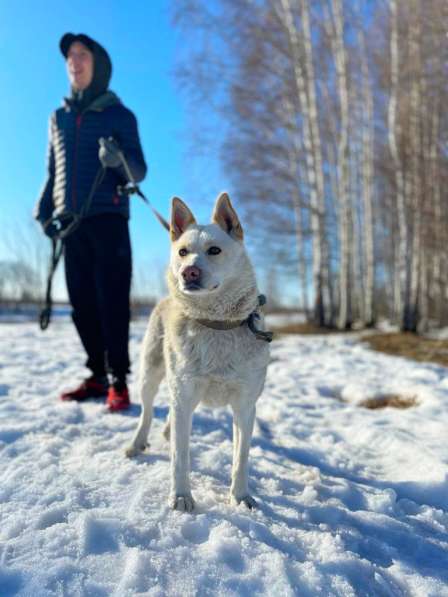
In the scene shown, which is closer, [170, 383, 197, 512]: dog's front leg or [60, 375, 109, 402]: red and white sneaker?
[170, 383, 197, 512]: dog's front leg

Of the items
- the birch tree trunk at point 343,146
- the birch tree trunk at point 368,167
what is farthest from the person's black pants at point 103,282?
the birch tree trunk at point 368,167

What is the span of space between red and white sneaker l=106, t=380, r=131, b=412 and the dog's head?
1.50 m

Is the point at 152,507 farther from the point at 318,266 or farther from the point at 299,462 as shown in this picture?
the point at 318,266

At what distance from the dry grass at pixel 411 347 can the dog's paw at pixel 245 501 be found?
4427 millimetres

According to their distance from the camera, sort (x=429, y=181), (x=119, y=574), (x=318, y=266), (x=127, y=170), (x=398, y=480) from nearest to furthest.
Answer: (x=119, y=574), (x=398, y=480), (x=127, y=170), (x=429, y=181), (x=318, y=266)

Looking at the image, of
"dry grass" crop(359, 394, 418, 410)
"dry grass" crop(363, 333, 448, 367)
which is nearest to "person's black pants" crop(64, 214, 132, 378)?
"dry grass" crop(359, 394, 418, 410)

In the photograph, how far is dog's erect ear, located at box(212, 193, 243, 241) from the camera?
6.53 feet

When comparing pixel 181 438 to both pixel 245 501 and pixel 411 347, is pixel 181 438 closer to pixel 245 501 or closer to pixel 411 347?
pixel 245 501

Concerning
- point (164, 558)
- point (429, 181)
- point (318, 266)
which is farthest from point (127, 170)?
point (429, 181)

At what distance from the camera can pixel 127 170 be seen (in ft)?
9.52

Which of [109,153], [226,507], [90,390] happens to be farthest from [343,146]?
[226,507]

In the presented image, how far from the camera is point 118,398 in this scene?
3051 millimetres

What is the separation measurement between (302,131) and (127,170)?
9700 mm

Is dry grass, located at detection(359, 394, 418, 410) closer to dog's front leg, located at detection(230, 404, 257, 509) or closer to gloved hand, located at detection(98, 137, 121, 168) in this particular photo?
dog's front leg, located at detection(230, 404, 257, 509)
